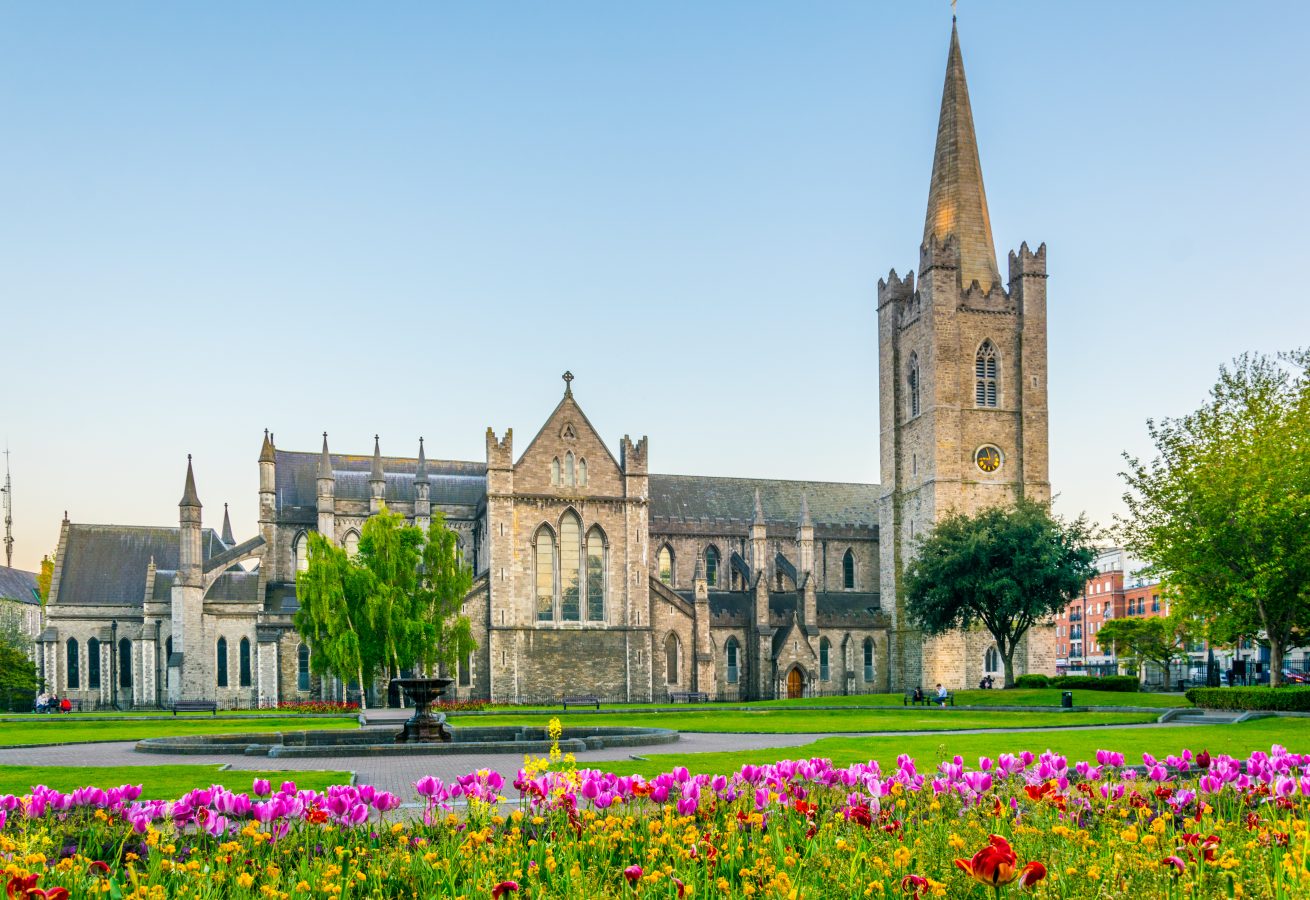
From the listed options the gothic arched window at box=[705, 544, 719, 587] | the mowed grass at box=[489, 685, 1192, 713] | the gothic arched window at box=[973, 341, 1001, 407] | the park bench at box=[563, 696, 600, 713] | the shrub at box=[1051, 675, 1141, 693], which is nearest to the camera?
the mowed grass at box=[489, 685, 1192, 713]

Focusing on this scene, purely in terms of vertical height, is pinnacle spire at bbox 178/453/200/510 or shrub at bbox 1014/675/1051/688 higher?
pinnacle spire at bbox 178/453/200/510

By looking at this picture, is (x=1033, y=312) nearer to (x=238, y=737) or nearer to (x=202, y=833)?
(x=238, y=737)

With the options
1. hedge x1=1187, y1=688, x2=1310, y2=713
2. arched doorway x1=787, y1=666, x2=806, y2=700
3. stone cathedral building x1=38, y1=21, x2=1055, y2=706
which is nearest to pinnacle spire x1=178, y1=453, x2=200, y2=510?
stone cathedral building x1=38, y1=21, x2=1055, y2=706

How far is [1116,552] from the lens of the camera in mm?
147375

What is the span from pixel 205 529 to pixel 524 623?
29.3 metres

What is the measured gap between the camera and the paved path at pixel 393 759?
22.2 metres

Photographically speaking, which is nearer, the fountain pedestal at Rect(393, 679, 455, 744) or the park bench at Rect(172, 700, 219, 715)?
the fountain pedestal at Rect(393, 679, 455, 744)

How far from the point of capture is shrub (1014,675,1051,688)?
6191 centimetres

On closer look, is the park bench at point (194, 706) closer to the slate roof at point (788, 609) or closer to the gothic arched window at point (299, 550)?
the gothic arched window at point (299, 550)

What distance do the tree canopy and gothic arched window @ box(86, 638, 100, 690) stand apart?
960 inches

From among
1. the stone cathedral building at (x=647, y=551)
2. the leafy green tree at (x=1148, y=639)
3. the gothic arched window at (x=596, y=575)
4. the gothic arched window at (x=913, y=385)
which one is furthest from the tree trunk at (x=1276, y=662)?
the leafy green tree at (x=1148, y=639)

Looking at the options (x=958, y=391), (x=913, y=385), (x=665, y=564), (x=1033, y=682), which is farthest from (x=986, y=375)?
(x=665, y=564)

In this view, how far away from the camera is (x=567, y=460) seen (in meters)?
65.8

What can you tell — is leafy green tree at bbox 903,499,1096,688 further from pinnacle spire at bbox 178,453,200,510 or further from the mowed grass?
pinnacle spire at bbox 178,453,200,510
